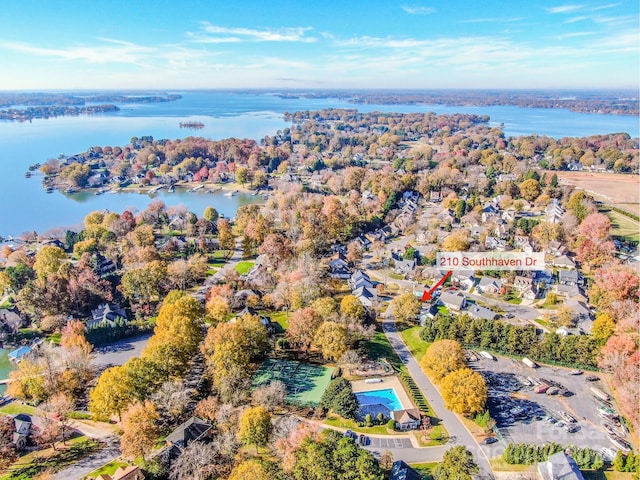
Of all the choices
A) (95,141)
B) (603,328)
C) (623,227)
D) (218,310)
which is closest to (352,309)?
(218,310)

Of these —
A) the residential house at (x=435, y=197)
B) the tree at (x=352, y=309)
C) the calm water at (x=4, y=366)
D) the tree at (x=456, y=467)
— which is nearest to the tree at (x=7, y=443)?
the calm water at (x=4, y=366)

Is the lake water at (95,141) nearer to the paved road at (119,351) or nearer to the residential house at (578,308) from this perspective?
the paved road at (119,351)

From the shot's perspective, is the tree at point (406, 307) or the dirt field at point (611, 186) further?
the dirt field at point (611, 186)

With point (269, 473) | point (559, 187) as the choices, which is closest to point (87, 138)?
point (559, 187)

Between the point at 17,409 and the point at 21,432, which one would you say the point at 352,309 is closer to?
the point at 21,432

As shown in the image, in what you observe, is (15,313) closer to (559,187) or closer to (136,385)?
(136,385)

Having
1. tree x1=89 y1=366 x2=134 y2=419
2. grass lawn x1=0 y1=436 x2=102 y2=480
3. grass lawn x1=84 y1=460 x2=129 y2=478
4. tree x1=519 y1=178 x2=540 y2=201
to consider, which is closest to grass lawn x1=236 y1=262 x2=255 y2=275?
tree x1=89 y1=366 x2=134 y2=419
